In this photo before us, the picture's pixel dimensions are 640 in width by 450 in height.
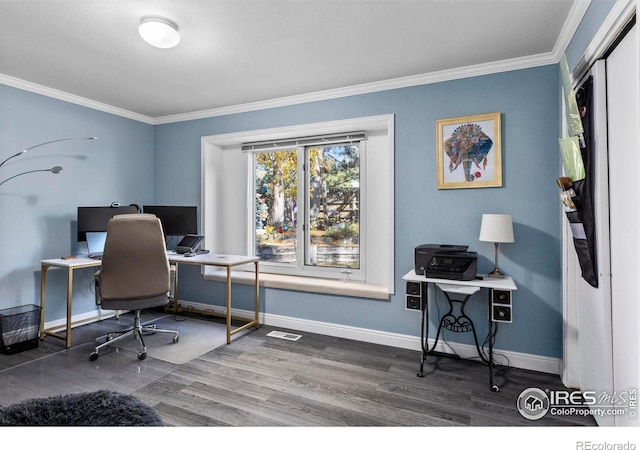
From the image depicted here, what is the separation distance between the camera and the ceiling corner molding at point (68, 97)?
3.12m

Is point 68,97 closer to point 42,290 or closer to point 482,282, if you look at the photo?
point 42,290

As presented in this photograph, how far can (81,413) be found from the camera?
119 cm

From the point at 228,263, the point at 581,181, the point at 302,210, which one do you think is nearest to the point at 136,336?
the point at 228,263

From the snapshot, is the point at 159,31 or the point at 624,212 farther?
the point at 159,31

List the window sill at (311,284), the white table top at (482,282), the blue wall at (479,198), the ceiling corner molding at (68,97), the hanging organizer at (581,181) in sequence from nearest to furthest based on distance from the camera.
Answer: the hanging organizer at (581,181), the white table top at (482,282), the blue wall at (479,198), the ceiling corner molding at (68,97), the window sill at (311,284)

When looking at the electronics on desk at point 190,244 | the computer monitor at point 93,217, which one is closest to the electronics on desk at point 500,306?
the electronics on desk at point 190,244

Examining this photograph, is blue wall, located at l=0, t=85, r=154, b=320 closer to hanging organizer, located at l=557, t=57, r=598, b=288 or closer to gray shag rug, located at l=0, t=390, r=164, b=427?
gray shag rug, located at l=0, t=390, r=164, b=427

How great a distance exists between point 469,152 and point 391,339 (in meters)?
1.77

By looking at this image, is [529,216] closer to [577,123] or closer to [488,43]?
[577,123]

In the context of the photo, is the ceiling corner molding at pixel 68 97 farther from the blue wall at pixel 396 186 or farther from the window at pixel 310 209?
the window at pixel 310 209

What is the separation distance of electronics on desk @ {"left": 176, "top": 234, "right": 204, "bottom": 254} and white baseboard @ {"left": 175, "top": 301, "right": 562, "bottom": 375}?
2.58 ft

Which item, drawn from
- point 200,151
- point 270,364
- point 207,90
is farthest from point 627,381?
point 200,151

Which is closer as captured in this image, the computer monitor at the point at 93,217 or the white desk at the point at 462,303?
the white desk at the point at 462,303

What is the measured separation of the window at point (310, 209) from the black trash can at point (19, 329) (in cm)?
216
